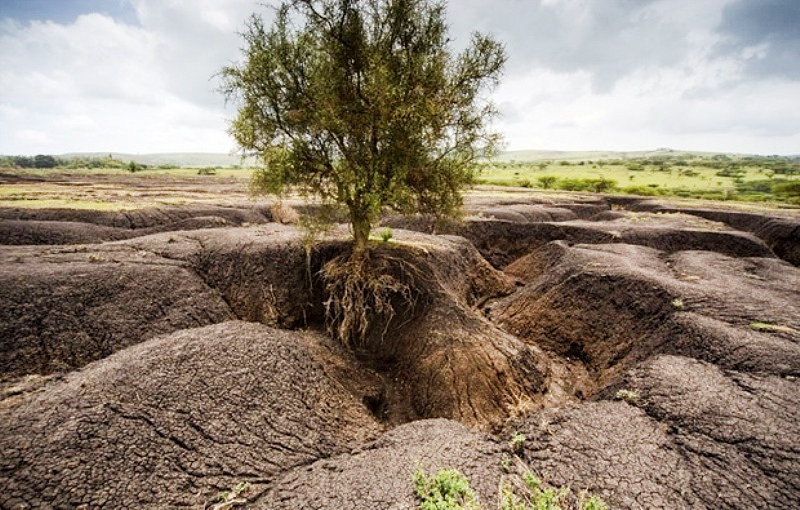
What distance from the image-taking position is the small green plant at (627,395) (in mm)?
8227

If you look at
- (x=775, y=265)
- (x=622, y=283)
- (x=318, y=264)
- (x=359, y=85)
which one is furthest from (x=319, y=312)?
(x=775, y=265)

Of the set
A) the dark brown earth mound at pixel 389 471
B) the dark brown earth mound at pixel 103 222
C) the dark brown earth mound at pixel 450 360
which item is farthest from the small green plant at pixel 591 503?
the dark brown earth mound at pixel 103 222

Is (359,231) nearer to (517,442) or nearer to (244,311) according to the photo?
(244,311)

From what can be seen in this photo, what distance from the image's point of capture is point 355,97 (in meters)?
11.2

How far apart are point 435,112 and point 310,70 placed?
3.97 meters

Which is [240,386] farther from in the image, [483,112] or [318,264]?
[483,112]

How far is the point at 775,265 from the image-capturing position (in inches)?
683

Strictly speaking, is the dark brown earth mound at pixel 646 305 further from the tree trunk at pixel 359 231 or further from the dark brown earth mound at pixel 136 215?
the dark brown earth mound at pixel 136 215

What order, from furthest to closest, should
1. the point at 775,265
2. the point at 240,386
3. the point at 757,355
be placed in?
the point at 775,265
the point at 757,355
the point at 240,386

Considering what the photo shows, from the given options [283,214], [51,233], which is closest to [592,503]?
[51,233]

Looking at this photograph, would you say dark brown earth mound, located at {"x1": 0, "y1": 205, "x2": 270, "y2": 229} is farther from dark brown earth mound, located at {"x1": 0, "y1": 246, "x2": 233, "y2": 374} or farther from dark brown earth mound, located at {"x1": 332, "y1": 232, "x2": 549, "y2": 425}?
dark brown earth mound, located at {"x1": 332, "y1": 232, "x2": 549, "y2": 425}

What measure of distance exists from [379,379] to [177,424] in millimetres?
5981

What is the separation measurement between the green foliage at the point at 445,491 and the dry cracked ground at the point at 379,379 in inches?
9.2

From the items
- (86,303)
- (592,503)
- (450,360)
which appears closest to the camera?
(592,503)
